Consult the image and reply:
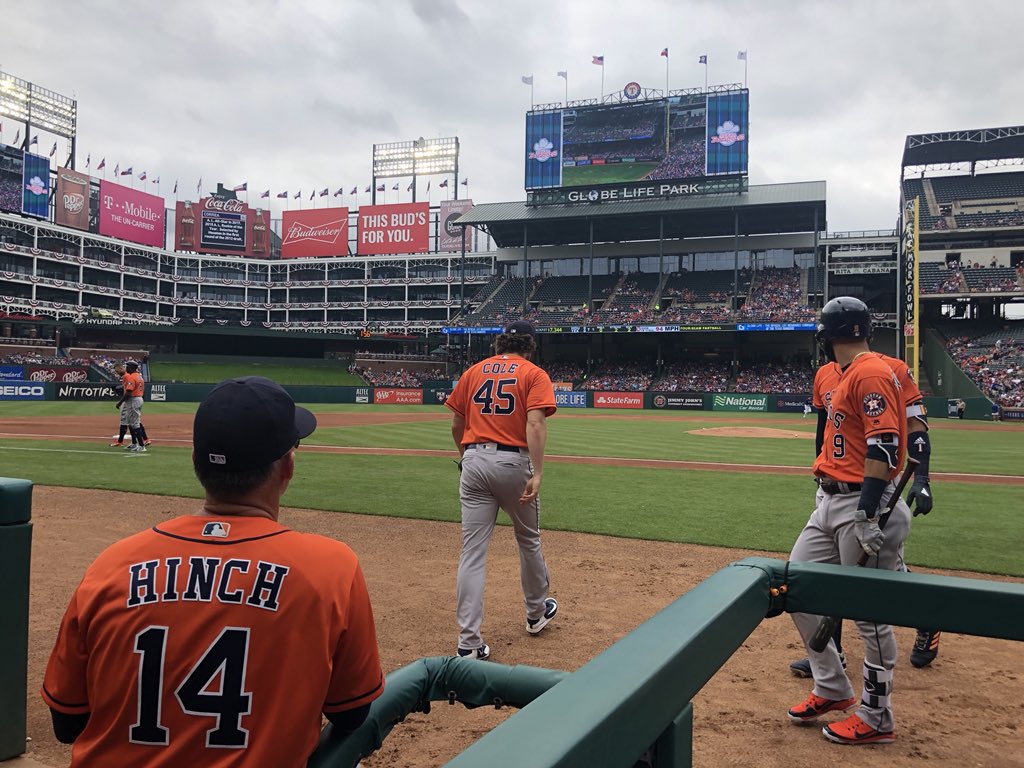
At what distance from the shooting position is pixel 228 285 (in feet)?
256

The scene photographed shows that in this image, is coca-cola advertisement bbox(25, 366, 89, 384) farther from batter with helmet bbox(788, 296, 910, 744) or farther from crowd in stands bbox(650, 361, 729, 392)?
batter with helmet bbox(788, 296, 910, 744)

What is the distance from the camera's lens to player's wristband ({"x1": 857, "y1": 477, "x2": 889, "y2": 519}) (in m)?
3.44

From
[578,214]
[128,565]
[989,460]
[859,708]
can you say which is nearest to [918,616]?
[128,565]

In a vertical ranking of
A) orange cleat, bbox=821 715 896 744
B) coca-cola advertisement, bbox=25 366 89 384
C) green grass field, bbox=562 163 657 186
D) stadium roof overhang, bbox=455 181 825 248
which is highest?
green grass field, bbox=562 163 657 186

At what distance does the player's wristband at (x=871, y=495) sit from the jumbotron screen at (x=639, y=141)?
2021 inches

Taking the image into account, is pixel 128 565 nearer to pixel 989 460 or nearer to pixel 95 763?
pixel 95 763

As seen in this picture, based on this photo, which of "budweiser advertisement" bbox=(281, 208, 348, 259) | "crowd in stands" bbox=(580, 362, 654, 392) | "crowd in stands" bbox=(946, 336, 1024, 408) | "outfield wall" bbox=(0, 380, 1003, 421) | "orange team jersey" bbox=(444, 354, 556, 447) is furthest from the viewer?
"budweiser advertisement" bbox=(281, 208, 348, 259)

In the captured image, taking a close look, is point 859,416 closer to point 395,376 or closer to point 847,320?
point 847,320

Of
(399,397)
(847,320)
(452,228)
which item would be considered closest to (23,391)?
(399,397)

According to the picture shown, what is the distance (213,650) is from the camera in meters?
1.47

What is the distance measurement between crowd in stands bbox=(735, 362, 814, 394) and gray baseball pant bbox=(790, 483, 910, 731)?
43998 mm

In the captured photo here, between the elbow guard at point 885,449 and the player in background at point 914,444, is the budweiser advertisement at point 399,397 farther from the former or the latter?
the elbow guard at point 885,449

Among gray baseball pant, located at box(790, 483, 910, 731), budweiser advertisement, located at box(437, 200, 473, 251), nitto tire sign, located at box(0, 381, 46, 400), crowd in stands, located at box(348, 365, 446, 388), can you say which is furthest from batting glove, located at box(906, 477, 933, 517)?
budweiser advertisement, located at box(437, 200, 473, 251)

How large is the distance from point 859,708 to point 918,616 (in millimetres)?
2416
